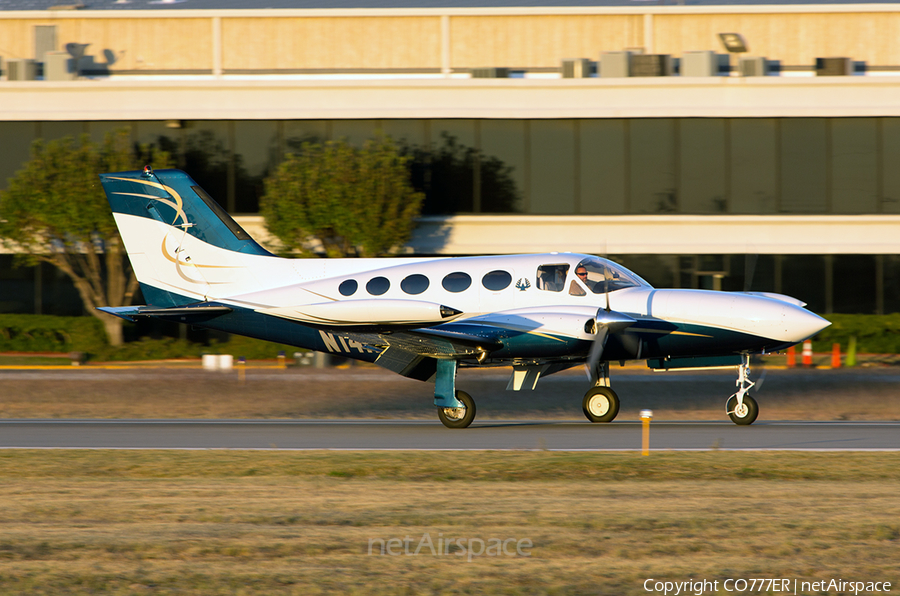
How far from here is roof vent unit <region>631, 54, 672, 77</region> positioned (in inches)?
1419

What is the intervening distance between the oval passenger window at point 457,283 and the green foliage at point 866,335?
18.9m

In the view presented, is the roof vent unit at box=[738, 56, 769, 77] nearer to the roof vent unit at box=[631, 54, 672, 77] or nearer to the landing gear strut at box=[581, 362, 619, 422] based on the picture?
the roof vent unit at box=[631, 54, 672, 77]

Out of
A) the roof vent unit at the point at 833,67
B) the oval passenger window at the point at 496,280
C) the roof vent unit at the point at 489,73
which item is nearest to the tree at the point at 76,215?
the roof vent unit at the point at 489,73

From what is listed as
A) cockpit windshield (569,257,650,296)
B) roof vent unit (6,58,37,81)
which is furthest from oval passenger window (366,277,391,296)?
roof vent unit (6,58,37,81)

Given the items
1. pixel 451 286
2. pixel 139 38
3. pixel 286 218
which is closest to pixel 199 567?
pixel 451 286

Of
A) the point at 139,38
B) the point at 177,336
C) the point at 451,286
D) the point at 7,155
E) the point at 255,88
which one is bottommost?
the point at 177,336

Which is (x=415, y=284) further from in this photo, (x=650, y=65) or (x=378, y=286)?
(x=650, y=65)

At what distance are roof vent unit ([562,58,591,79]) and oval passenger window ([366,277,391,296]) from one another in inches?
811

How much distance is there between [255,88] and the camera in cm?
3612

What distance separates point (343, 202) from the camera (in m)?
32.9

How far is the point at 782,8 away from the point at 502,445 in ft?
99.6

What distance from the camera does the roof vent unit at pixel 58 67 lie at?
37.6 meters

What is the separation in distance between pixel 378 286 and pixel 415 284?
2.37 feet

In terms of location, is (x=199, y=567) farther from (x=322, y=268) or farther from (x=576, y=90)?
(x=576, y=90)
